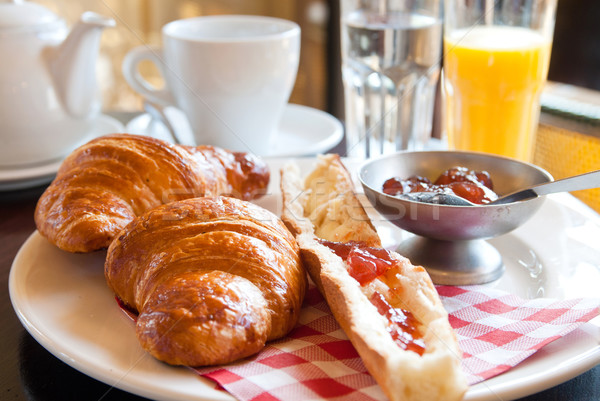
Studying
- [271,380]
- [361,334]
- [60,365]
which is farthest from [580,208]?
[60,365]

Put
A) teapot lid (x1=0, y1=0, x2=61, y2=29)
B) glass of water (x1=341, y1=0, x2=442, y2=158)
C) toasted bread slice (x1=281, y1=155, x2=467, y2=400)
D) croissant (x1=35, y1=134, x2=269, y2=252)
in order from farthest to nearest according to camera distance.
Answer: glass of water (x1=341, y1=0, x2=442, y2=158) < teapot lid (x1=0, y1=0, x2=61, y2=29) < croissant (x1=35, y1=134, x2=269, y2=252) < toasted bread slice (x1=281, y1=155, x2=467, y2=400)

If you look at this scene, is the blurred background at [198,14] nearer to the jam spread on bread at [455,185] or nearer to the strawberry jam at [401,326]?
the jam spread on bread at [455,185]

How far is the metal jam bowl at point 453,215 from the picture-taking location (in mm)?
1039

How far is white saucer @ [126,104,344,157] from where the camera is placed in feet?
5.86

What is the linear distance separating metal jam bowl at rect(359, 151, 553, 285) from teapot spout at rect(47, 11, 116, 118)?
856 mm

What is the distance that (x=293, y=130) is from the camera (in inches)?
80.0

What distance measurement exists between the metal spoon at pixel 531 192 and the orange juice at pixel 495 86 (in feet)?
2.35

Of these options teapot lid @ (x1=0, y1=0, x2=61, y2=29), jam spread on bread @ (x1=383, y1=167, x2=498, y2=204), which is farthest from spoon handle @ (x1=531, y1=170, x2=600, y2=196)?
teapot lid @ (x1=0, y1=0, x2=61, y2=29)

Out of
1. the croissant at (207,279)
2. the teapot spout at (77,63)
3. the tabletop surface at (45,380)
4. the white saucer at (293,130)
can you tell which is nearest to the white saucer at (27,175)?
the teapot spout at (77,63)

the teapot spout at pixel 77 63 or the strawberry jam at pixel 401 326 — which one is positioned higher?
the teapot spout at pixel 77 63

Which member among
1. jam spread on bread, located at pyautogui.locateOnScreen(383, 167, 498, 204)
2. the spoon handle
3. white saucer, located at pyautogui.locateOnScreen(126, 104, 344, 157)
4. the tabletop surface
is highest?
the spoon handle

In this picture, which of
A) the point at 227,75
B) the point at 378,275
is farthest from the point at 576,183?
the point at 227,75

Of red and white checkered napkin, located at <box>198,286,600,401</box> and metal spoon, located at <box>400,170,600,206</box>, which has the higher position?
metal spoon, located at <box>400,170,600,206</box>

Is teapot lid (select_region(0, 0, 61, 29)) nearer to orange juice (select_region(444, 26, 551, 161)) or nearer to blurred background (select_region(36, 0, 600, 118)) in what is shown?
orange juice (select_region(444, 26, 551, 161))
